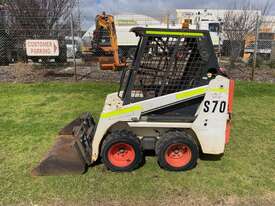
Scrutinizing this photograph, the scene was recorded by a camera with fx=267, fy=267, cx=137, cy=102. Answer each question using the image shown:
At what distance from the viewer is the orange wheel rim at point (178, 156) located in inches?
139

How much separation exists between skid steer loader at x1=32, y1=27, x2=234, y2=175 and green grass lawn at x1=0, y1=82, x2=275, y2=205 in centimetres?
18

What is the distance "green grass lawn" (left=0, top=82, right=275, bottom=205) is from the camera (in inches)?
121

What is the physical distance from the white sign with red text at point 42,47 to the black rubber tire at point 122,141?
6800mm

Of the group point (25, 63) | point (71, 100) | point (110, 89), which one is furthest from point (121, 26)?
point (71, 100)

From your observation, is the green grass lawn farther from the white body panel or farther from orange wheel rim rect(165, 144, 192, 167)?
the white body panel

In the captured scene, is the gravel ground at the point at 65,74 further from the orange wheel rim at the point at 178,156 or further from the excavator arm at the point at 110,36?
the orange wheel rim at the point at 178,156

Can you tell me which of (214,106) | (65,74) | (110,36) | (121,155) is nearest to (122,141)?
(121,155)

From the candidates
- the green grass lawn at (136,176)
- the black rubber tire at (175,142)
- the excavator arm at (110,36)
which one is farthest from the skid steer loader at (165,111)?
the excavator arm at (110,36)

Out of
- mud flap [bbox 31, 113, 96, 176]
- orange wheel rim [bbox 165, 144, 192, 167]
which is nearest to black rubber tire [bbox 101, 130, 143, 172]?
mud flap [bbox 31, 113, 96, 176]

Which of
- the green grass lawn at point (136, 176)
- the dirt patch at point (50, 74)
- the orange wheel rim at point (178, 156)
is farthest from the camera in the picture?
the dirt patch at point (50, 74)

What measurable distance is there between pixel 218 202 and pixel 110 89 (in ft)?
19.0

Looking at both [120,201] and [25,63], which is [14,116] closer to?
[120,201]

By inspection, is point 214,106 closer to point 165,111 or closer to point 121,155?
point 165,111

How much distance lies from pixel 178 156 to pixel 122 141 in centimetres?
79
